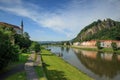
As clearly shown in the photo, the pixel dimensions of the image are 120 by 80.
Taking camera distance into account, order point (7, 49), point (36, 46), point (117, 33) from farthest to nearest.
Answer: point (117, 33) → point (36, 46) → point (7, 49)

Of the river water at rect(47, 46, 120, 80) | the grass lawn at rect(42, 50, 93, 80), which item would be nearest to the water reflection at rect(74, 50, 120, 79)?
the river water at rect(47, 46, 120, 80)

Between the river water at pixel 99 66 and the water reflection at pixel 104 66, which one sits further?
the water reflection at pixel 104 66

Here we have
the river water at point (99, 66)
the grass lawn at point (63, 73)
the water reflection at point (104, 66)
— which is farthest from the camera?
the water reflection at point (104, 66)

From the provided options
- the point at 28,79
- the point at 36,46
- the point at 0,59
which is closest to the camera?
the point at 28,79

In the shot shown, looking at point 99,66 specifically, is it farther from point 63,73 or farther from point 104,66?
point 63,73

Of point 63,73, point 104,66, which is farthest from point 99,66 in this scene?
point 63,73

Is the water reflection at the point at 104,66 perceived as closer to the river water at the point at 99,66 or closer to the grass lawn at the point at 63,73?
the river water at the point at 99,66

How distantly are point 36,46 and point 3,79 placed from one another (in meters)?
37.4

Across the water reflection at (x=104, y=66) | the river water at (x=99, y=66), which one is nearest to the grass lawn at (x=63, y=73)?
the river water at (x=99, y=66)

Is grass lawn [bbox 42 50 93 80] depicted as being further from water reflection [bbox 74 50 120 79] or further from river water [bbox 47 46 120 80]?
water reflection [bbox 74 50 120 79]

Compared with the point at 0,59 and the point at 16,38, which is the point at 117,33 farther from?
the point at 0,59

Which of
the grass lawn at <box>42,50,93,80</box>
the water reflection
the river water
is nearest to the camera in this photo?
the grass lawn at <box>42,50,93,80</box>

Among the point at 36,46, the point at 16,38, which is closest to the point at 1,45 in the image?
the point at 36,46

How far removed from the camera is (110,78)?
3269 cm
